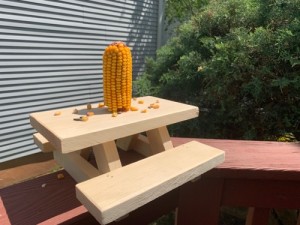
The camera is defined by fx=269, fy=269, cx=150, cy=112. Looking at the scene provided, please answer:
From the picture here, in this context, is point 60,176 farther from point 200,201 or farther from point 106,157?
point 200,201

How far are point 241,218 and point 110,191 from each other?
6.34ft

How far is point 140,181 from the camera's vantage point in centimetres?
65

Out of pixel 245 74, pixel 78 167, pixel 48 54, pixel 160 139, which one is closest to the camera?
pixel 78 167

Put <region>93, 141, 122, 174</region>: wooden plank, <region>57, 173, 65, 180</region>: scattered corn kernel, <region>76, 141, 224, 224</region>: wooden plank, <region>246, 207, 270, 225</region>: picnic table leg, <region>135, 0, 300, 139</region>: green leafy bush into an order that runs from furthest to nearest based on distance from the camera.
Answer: <region>135, 0, 300, 139</region>: green leafy bush → <region>246, 207, 270, 225</region>: picnic table leg → <region>57, 173, 65, 180</region>: scattered corn kernel → <region>93, 141, 122, 174</region>: wooden plank → <region>76, 141, 224, 224</region>: wooden plank

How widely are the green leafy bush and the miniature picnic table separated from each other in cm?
110

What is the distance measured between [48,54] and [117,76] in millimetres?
3553

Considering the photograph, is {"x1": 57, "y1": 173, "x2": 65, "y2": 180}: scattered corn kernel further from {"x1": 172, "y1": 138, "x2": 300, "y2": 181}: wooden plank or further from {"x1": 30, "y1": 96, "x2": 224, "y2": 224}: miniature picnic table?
{"x1": 172, "y1": 138, "x2": 300, "y2": 181}: wooden plank

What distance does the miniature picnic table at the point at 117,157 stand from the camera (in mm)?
592

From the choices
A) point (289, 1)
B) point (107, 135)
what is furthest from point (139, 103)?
point (289, 1)

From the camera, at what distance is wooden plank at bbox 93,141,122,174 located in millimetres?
714

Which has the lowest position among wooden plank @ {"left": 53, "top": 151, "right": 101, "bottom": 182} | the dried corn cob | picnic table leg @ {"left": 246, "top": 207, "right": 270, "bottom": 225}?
picnic table leg @ {"left": 246, "top": 207, "right": 270, "bottom": 225}

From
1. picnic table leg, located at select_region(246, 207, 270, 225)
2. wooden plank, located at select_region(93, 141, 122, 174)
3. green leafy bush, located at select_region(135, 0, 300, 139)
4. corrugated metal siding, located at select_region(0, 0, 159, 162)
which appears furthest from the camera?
corrugated metal siding, located at select_region(0, 0, 159, 162)

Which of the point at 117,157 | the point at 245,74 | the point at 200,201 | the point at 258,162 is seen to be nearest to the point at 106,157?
the point at 117,157

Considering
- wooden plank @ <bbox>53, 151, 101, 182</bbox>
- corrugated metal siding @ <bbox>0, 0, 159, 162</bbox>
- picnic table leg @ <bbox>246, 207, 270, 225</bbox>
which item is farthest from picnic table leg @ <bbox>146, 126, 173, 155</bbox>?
corrugated metal siding @ <bbox>0, 0, 159, 162</bbox>
